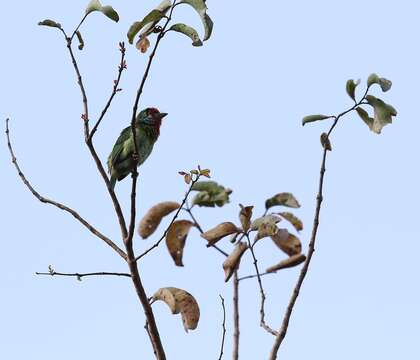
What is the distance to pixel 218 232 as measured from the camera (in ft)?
8.55

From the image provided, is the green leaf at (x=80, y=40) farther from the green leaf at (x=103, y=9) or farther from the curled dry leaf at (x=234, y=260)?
the curled dry leaf at (x=234, y=260)

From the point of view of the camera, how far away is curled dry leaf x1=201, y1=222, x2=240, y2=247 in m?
2.60

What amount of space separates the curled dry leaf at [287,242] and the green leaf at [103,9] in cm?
130

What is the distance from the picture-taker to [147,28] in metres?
3.18

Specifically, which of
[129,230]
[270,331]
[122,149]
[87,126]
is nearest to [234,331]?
[270,331]

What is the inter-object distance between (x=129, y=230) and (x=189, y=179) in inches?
11.9

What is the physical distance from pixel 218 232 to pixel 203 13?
887 mm

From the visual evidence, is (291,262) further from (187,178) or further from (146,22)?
(146,22)

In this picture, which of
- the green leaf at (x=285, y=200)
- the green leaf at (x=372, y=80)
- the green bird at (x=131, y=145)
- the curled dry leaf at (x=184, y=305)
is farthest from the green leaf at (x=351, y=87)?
the green bird at (x=131, y=145)

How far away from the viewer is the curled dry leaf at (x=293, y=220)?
2.63 m

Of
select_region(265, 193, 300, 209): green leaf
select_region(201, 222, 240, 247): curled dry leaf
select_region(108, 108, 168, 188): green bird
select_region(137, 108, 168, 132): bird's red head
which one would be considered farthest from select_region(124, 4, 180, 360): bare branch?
select_region(137, 108, 168, 132): bird's red head

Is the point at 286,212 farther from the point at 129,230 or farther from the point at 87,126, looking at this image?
the point at 87,126

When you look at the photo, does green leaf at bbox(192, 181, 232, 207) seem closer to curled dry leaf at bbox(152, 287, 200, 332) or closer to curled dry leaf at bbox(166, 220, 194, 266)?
curled dry leaf at bbox(166, 220, 194, 266)

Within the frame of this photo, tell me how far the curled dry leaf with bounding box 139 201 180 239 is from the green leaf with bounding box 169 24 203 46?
640 millimetres
